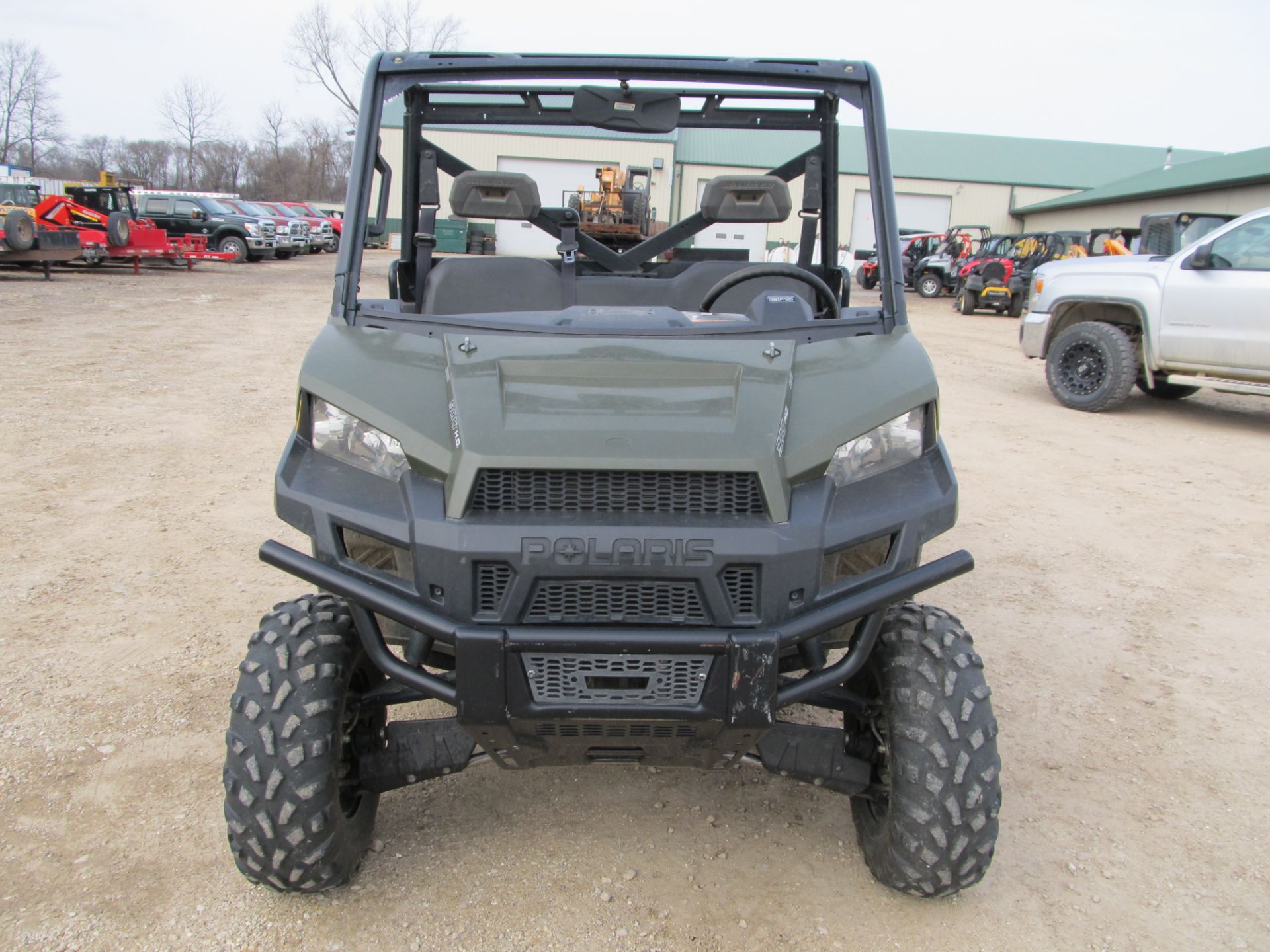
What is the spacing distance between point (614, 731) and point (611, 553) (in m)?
0.40

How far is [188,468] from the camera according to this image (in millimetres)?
5930

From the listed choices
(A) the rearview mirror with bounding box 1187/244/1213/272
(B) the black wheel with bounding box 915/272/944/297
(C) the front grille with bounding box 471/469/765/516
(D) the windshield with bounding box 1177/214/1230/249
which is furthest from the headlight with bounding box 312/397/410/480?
(B) the black wheel with bounding box 915/272/944/297

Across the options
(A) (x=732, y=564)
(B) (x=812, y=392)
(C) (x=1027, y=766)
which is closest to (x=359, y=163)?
(B) (x=812, y=392)

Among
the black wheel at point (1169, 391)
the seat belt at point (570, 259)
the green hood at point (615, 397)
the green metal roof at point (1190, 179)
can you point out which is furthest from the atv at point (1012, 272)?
the green hood at point (615, 397)

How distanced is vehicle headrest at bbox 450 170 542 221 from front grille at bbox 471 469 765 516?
162 cm

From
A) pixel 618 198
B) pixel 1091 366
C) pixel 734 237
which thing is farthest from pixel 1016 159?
pixel 734 237

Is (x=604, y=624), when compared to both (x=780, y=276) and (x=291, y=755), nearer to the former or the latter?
(x=291, y=755)

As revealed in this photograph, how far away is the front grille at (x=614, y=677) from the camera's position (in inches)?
78.4

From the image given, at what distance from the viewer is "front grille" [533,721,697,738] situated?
6.68 ft

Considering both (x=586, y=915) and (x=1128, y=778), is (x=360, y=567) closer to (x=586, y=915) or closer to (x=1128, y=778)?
(x=586, y=915)

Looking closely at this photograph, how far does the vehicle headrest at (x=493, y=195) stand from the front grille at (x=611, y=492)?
5.31 feet

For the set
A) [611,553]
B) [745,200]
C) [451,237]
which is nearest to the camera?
[611,553]

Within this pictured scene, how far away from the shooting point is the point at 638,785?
291 cm

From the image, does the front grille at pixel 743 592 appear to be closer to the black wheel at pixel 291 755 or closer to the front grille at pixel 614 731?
the front grille at pixel 614 731
